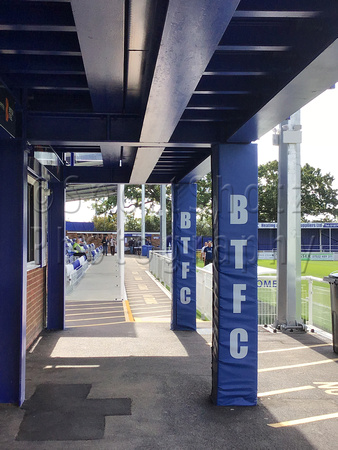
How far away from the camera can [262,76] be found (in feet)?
14.5

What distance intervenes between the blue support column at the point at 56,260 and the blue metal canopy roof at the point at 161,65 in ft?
13.9

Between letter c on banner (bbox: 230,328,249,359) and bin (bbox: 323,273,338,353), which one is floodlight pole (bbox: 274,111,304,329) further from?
letter c on banner (bbox: 230,328,249,359)

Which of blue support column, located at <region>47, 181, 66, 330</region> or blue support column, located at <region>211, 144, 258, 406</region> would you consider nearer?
blue support column, located at <region>211, 144, 258, 406</region>

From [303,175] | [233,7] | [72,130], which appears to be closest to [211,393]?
[72,130]

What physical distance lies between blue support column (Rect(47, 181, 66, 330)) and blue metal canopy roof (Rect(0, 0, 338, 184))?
424cm

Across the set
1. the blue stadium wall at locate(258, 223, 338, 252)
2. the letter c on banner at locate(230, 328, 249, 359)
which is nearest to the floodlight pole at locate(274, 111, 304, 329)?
the letter c on banner at locate(230, 328, 249, 359)

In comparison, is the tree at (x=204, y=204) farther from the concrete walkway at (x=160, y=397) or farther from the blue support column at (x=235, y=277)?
the blue support column at (x=235, y=277)

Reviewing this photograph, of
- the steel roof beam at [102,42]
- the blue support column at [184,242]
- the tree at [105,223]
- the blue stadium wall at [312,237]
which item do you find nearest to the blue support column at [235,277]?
the steel roof beam at [102,42]

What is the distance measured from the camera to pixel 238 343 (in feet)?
18.1

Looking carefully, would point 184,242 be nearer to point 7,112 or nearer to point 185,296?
point 185,296

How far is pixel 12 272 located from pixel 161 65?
333 centimetres

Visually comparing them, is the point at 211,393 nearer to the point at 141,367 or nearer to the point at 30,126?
the point at 141,367

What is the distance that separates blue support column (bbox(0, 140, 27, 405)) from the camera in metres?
5.39

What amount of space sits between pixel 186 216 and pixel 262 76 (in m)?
6.01
